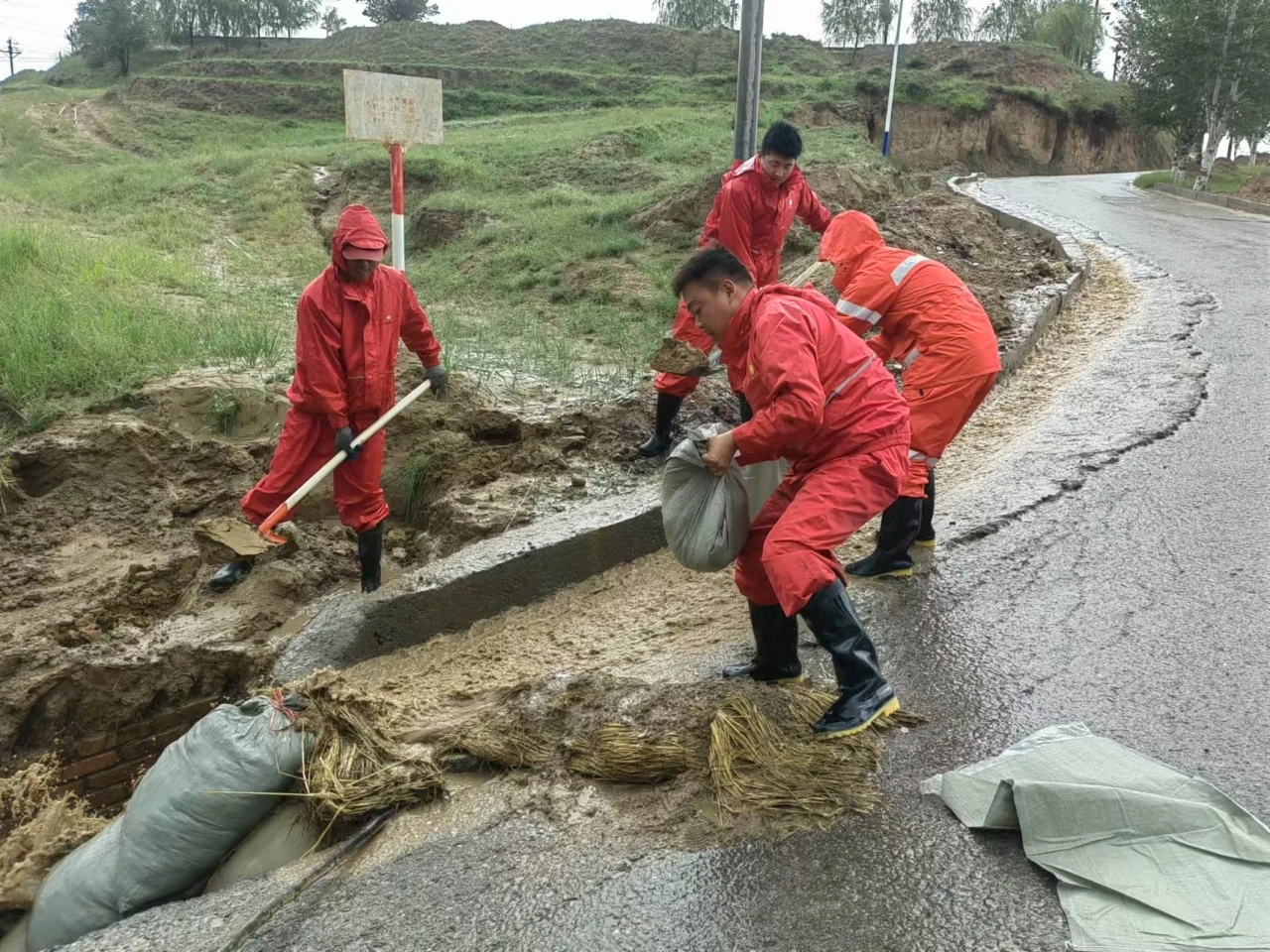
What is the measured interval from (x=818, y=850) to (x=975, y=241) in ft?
28.2

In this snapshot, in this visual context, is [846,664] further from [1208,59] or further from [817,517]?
[1208,59]

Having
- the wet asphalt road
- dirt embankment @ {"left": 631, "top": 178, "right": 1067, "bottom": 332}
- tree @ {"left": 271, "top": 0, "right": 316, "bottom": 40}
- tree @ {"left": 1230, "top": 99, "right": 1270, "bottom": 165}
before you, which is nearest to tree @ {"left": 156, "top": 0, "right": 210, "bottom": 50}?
tree @ {"left": 271, "top": 0, "right": 316, "bottom": 40}

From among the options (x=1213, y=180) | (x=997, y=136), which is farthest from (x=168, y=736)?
(x=997, y=136)

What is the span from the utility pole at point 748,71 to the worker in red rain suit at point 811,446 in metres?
4.02

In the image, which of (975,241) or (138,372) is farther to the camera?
(975,241)

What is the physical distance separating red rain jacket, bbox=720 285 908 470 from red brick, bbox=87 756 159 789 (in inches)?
128

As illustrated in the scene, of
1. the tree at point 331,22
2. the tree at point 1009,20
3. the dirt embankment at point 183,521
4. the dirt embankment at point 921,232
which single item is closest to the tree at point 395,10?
the tree at point 331,22

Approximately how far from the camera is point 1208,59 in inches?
898

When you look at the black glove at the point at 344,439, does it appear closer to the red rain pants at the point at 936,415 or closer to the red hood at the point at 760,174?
the red rain pants at the point at 936,415

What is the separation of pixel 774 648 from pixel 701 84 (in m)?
40.4

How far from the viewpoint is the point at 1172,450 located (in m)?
5.27

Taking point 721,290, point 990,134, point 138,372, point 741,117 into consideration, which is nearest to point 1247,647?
point 721,290

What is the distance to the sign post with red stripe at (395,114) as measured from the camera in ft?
18.1

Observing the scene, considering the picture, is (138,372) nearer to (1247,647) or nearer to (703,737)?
(703,737)
